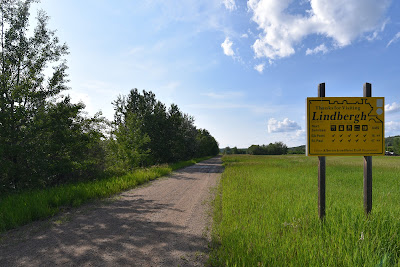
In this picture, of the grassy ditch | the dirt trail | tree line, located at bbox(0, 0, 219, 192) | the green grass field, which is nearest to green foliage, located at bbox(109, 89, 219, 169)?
tree line, located at bbox(0, 0, 219, 192)

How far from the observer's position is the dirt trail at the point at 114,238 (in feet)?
11.4

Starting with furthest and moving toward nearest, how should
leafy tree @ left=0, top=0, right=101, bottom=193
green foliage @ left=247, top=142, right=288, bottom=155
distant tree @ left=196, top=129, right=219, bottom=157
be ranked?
green foliage @ left=247, top=142, right=288, bottom=155 < distant tree @ left=196, top=129, right=219, bottom=157 < leafy tree @ left=0, top=0, right=101, bottom=193

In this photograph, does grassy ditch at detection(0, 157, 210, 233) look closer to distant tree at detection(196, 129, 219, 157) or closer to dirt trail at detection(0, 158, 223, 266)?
dirt trail at detection(0, 158, 223, 266)

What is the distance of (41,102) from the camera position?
10953 mm

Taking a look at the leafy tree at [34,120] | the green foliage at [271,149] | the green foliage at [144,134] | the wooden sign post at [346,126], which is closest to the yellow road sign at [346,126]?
the wooden sign post at [346,126]

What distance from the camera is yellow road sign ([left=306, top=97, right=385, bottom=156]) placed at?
4512 millimetres

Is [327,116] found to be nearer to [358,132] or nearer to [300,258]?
[358,132]

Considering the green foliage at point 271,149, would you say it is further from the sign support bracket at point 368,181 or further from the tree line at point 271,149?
the sign support bracket at point 368,181

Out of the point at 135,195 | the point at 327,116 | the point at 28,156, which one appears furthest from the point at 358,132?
the point at 28,156

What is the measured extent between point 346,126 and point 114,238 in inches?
244

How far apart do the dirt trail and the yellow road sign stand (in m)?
3.70

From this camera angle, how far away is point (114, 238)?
169 inches

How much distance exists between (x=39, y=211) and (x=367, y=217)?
355 inches

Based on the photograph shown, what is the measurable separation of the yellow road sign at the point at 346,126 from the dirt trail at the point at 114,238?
3697 millimetres
